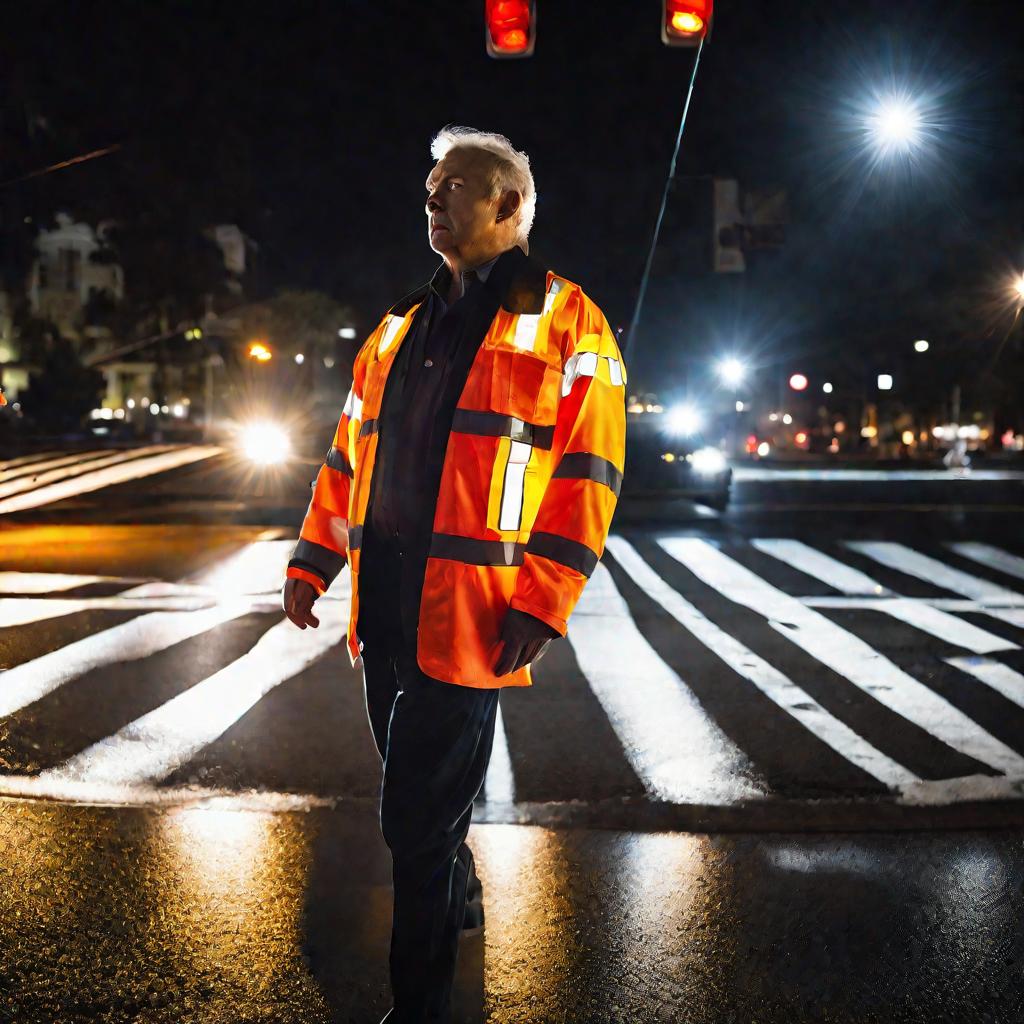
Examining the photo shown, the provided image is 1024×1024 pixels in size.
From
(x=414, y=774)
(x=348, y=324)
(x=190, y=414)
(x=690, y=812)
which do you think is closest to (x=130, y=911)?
(x=414, y=774)

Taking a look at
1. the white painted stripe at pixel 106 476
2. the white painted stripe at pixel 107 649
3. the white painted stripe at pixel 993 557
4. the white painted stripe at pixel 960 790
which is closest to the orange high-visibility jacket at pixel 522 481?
the white painted stripe at pixel 960 790

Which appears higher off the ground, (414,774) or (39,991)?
(414,774)

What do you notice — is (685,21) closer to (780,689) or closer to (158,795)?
(780,689)

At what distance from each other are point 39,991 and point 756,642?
6.04 meters

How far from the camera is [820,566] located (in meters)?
12.7

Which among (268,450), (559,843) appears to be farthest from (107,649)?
(268,450)

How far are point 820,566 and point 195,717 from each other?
835cm

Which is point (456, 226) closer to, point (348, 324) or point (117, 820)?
point (117, 820)

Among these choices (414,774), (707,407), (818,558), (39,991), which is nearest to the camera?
(414,774)

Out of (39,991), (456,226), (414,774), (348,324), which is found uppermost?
(348,324)

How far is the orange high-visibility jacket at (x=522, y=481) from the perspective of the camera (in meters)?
2.78

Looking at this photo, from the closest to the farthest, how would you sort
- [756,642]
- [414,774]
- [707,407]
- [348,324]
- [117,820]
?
[414,774], [117,820], [756,642], [707,407], [348,324]

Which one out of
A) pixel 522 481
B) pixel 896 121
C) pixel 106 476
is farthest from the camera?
pixel 106 476

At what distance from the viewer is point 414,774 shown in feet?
9.39
